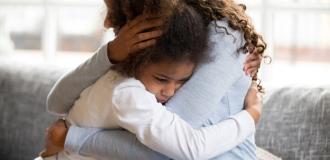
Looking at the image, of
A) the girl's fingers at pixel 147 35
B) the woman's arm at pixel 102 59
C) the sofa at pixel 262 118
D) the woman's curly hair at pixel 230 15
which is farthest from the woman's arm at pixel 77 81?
the sofa at pixel 262 118

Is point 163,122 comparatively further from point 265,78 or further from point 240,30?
point 265,78

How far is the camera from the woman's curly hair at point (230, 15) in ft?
3.83

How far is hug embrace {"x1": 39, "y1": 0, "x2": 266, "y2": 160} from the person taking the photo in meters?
1.11

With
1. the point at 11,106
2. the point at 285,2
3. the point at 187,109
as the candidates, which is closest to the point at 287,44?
the point at 285,2

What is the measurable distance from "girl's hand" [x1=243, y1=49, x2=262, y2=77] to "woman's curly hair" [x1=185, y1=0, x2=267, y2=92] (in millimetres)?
42

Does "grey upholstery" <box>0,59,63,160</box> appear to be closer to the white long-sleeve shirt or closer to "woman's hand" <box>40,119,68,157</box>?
"woman's hand" <box>40,119,68,157</box>

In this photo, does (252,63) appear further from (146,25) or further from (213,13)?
(146,25)

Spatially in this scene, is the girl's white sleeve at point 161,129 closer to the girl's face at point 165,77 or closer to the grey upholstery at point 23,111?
the girl's face at point 165,77

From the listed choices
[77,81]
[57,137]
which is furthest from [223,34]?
[57,137]

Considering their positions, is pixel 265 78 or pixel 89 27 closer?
pixel 265 78

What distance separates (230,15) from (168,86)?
0.21 m

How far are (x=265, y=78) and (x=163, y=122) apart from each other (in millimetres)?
1251

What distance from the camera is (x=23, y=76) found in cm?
218

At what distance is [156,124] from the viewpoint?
110cm
